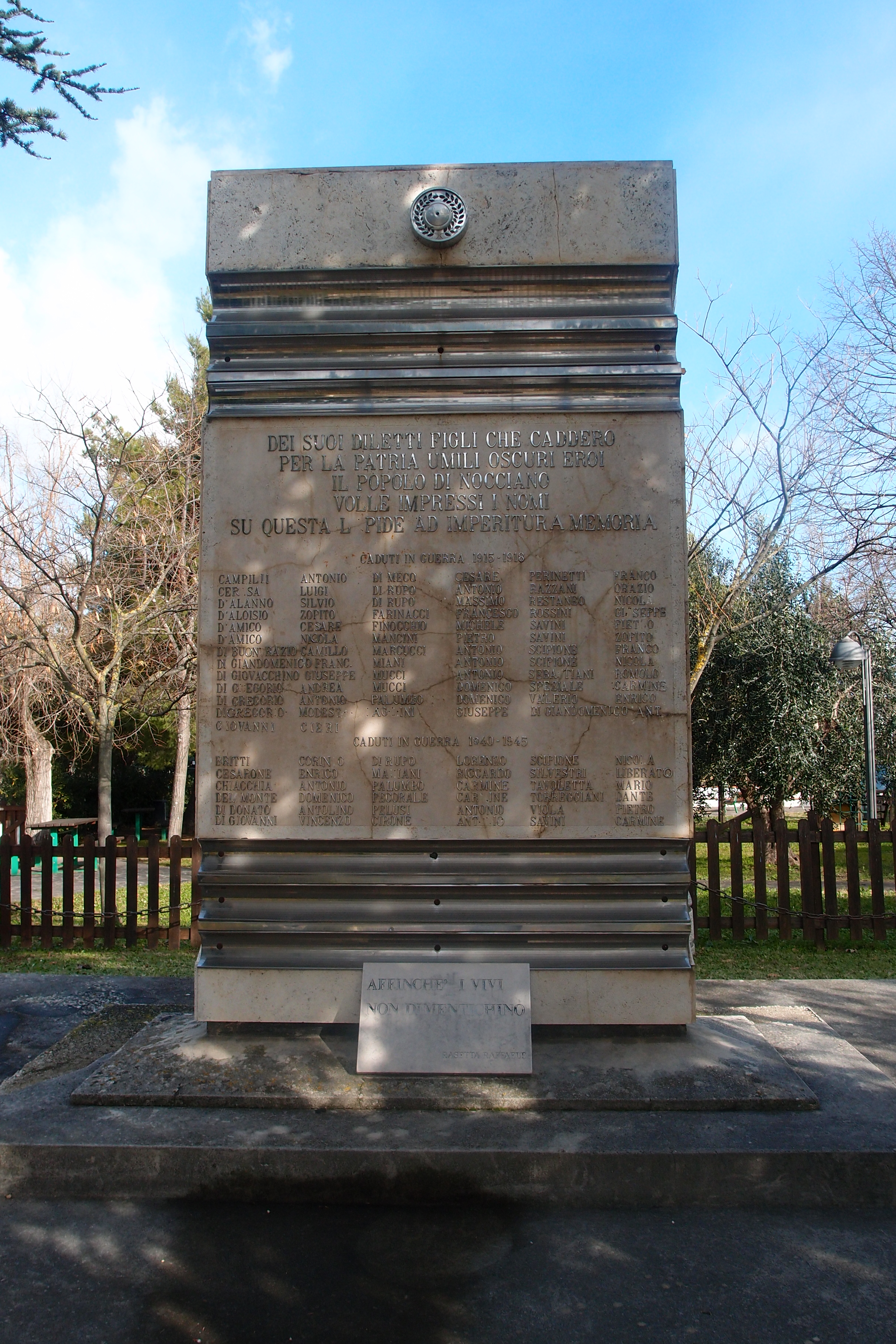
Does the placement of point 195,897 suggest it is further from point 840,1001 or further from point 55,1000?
point 840,1001

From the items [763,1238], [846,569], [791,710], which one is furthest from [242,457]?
[846,569]

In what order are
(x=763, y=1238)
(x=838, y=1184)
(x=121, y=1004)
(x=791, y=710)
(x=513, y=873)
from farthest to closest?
(x=791, y=710) → (x=121, y=1004) → (x=513, y=873) → (x=838, y=1184) → (x=763, y=1238)

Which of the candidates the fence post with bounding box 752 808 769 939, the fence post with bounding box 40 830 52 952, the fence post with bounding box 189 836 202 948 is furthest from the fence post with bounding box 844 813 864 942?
the fence post with bounding box 40 830 52 952

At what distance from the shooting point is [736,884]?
32.3 feet

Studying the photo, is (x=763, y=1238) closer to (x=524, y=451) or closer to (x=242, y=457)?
(x=524, y=451)

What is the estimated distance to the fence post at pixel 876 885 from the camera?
9.59 m

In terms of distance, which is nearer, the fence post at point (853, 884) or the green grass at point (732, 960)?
the green grass at point (732, 960)

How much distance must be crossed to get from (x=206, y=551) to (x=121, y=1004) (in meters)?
3.21

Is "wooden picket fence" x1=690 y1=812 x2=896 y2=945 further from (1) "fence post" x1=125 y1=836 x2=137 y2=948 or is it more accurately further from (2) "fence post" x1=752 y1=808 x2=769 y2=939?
(1) "fence post" x1=125 y1=836 x2=137 y2=948

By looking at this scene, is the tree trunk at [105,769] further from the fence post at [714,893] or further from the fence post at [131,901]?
the fence post at [714,893]

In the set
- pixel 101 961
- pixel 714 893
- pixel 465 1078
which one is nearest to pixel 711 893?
pixel 714 893

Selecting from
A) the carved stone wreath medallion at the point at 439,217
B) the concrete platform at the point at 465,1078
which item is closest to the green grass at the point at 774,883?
the concrete platform at the point at 465,1078

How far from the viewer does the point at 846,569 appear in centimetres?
1791

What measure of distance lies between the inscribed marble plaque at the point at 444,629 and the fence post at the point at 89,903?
5.50 meters
